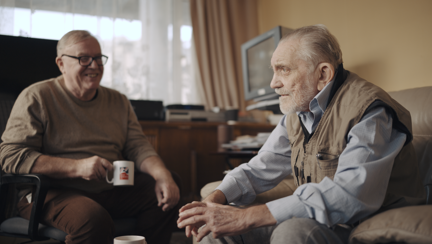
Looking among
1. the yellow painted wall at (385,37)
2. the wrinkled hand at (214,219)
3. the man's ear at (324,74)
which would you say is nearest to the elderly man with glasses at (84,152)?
the wrinkled hand at (214,219)

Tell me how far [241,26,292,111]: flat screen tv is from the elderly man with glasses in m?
0.97

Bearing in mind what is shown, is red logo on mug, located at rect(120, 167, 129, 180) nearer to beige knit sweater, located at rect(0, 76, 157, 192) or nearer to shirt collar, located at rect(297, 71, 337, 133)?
beige knit sweater, located at rect(0, 76, 157, 192)

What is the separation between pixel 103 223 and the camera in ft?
4.31

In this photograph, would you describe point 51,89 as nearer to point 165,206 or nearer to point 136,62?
point 165,206

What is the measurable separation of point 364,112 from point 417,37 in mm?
1150

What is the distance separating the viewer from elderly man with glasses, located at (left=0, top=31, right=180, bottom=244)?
53.1 inches

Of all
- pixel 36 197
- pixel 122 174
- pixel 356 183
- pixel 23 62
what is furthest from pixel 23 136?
pixel 356 183

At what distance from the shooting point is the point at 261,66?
2.46m

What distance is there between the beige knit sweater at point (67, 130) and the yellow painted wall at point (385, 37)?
1449 mm

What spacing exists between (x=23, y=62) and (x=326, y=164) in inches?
69.9

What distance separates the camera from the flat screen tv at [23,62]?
6.08 feet

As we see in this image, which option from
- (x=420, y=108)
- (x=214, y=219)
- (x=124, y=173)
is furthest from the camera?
(x=124, y=173)

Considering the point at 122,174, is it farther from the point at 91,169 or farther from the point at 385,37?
the point at 385,37

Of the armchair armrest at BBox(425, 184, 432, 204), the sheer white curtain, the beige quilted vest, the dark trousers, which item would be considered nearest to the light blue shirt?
the beige quilted vest
